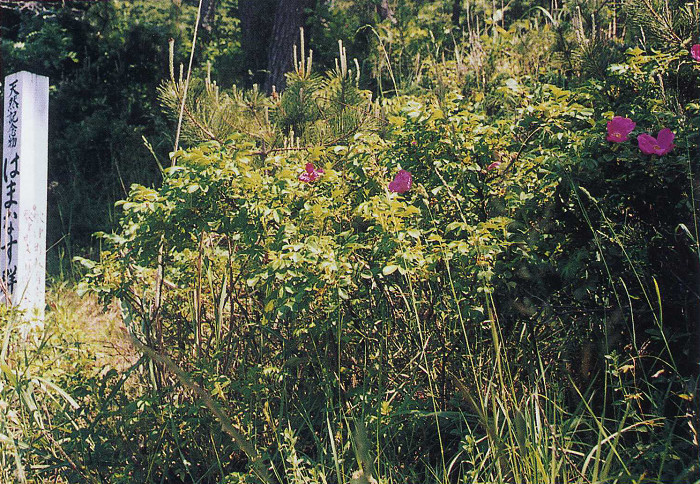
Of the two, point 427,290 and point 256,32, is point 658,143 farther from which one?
point 256,32

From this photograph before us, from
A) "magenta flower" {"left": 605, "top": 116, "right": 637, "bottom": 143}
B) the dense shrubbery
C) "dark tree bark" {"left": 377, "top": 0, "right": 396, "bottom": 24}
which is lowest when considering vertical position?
the dense shrubbery

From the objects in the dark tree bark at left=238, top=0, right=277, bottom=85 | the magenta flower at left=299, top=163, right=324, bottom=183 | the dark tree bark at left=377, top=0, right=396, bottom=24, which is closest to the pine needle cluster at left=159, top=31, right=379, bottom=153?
the magenta flower at left=299, top=163, right=324, bottom=183

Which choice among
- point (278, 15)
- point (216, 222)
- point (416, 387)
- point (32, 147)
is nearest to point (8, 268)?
point (32, 147)

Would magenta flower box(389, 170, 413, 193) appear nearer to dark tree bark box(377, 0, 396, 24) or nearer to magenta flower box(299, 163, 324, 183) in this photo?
magenta flower box(299, 163, 324, 183)

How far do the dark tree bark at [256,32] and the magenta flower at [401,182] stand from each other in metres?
4.51

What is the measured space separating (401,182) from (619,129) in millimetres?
610

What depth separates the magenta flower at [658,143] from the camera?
1855 millimetres

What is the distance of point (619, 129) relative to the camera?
75.1 inches

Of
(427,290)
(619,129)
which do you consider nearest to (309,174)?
(427,290)

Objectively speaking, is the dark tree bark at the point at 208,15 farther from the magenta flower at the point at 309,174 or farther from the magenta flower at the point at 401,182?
the magenta flower at the point at 401,182

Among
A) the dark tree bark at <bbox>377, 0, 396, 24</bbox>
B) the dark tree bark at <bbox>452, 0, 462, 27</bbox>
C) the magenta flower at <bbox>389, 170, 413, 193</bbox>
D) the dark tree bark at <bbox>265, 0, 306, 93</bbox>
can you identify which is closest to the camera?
the magenta flower at <bbox>389, 170, 413, 193</bbox>

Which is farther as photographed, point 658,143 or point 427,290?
point 427,290

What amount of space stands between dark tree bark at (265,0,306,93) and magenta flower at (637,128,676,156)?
4025mm

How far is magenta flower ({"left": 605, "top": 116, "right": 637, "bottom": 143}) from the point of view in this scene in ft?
6.23
